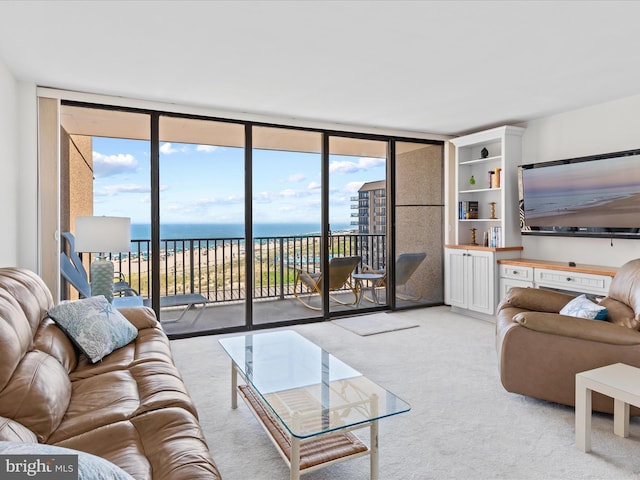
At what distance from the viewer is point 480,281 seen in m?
4.99

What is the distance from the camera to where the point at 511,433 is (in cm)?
231

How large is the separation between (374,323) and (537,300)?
6.21ft

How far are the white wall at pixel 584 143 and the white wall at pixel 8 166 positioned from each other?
17.0 feet

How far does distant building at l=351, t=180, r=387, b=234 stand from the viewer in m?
5.35

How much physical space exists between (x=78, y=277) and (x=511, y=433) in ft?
11.9

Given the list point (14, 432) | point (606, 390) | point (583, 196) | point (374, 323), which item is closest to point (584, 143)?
point (583, 196)

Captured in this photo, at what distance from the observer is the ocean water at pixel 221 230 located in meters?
4.27

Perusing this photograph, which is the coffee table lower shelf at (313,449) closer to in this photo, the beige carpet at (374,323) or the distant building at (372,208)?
the beige carpet at (374,323)

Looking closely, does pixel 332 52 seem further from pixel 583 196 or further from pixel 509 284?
pixel 509 284

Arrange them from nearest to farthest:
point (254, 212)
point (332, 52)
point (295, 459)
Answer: point (295, 459)
point (332, 52)
point (254, 212)

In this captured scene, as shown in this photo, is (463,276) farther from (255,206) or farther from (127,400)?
(127,400)

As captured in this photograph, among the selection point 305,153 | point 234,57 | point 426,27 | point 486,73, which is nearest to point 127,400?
point 234,57

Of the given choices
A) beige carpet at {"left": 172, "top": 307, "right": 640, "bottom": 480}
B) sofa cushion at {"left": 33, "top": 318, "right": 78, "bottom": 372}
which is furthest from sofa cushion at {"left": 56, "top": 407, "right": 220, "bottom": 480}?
sofa cushion at {"left": 33, "top": 318, "right": 78, "bottom": 372}

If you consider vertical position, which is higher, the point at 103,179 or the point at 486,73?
the point at 486,73
